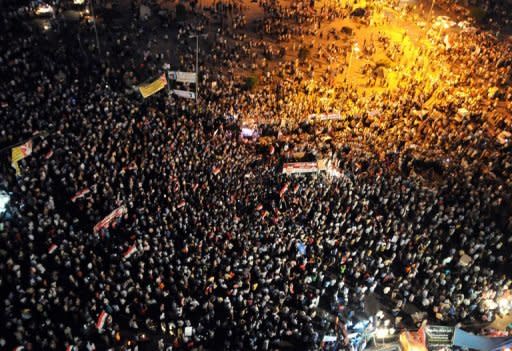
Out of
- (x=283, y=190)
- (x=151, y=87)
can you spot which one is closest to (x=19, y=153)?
(x=151, y=87)

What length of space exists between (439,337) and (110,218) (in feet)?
47.6

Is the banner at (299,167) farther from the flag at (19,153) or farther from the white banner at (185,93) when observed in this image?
the flag at (19,153)

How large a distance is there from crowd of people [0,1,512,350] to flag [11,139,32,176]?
705 millimetres

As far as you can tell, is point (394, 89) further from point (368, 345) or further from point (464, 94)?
point (368, 345)

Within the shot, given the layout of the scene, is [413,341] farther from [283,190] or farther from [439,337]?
[283,190]

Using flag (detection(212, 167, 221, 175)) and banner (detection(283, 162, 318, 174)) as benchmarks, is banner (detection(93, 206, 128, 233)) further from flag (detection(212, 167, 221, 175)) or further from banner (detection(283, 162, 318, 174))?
banner (detection(283, 162, 318, 174))

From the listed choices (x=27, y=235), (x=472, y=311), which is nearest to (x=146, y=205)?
(x=27, y=235)

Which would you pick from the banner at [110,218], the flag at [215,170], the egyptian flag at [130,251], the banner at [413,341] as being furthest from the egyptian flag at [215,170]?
the banner at [413,341]

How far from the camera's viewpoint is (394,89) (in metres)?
34.8

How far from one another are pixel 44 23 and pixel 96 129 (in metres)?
16.7

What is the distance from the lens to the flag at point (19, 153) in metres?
20.9

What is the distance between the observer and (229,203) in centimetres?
2261

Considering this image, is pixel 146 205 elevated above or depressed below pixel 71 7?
below

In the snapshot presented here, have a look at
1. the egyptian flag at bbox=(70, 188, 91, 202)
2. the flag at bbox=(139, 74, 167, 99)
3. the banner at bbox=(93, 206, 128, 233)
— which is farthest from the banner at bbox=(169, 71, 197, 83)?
the banner at bbox=(93, 206, 128, 233)
